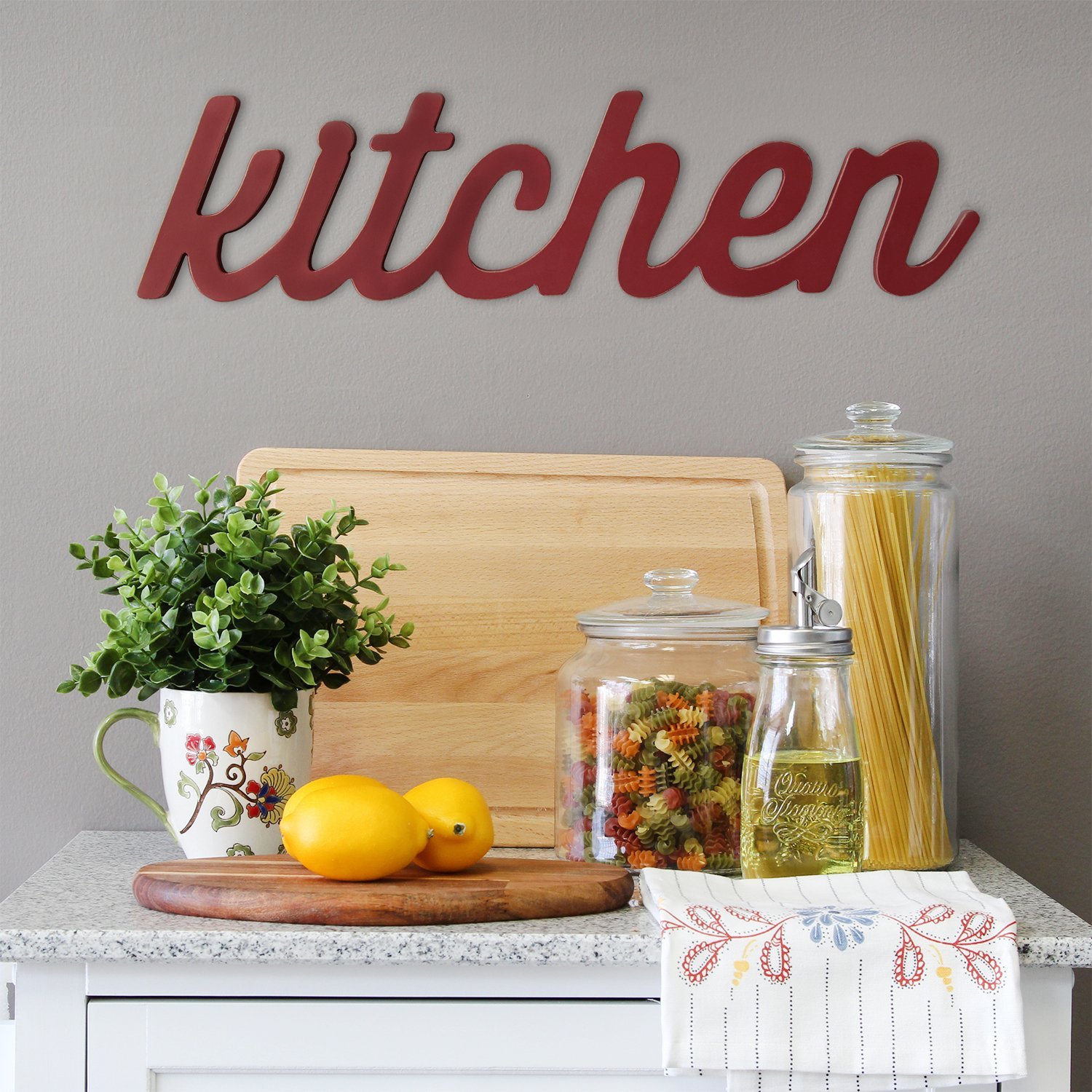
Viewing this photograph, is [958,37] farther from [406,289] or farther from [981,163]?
[406,289]

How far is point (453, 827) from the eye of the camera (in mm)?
892

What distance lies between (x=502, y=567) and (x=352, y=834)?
397mm

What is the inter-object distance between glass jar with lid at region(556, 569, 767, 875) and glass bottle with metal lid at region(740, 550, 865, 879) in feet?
0.14

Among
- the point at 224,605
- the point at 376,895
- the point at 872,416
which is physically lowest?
the point at 376,895

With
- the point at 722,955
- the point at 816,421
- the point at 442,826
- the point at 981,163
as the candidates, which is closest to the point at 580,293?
the point at 816,421

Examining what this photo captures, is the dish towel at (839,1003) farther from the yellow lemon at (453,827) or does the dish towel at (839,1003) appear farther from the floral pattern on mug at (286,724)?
the floral pattern on mug at (286,724)

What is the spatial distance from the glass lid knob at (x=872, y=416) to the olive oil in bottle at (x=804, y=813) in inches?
13.5

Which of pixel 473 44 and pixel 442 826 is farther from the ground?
pixel 473 44

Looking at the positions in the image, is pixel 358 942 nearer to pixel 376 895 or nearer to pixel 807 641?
pixel 376 895

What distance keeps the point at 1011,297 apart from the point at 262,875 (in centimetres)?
97

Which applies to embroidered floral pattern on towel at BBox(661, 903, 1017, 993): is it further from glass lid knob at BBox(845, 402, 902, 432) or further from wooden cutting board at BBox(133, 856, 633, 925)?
glass lid knob at BBox(845, 402, 902, 432)

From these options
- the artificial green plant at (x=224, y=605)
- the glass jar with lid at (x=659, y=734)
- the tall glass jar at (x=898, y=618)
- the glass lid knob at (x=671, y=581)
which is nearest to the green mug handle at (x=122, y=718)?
the artificial green plant at (x=224, y=605)

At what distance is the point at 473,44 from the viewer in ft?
4.08

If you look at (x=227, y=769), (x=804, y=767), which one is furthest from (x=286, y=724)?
(x=804, y=767)
